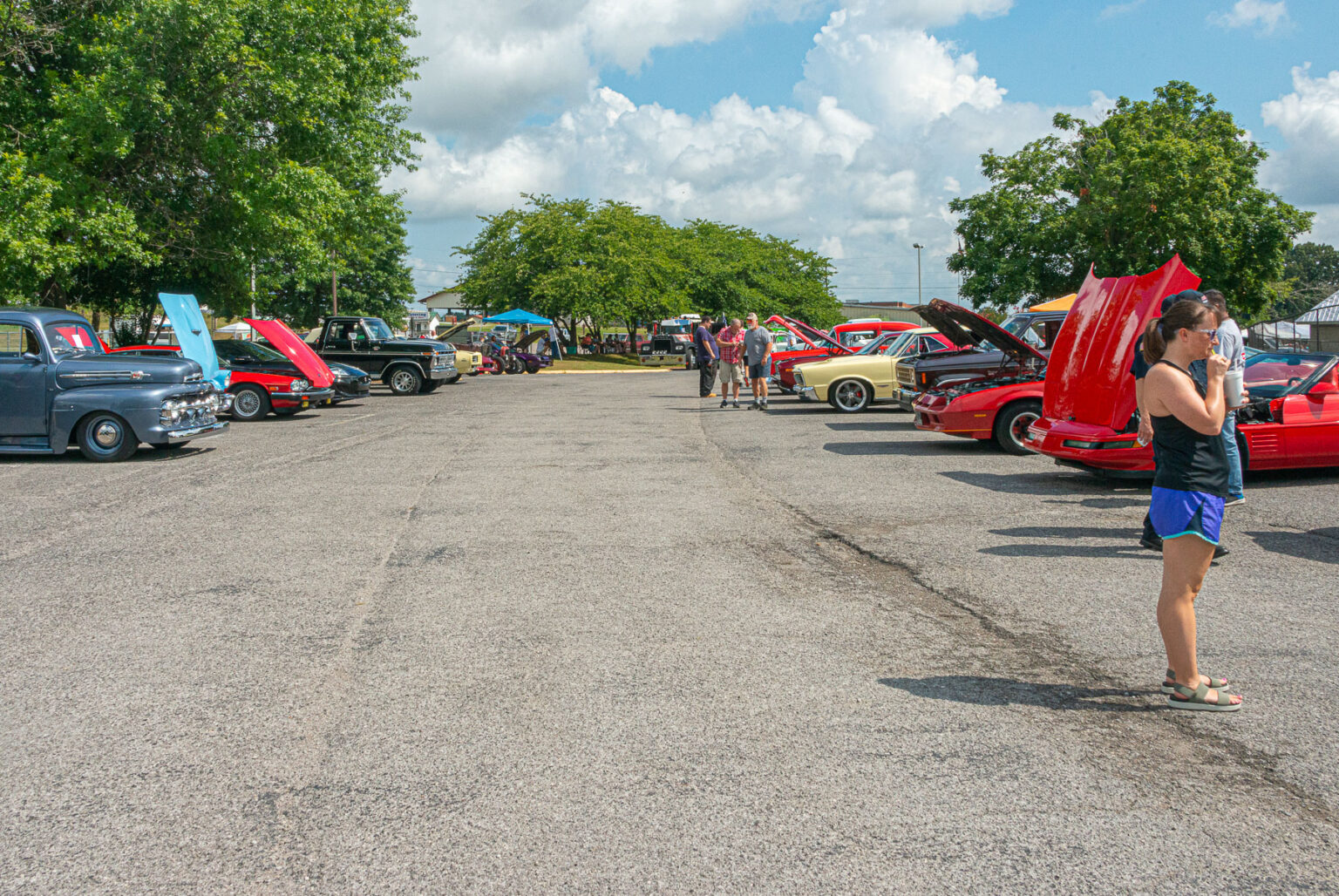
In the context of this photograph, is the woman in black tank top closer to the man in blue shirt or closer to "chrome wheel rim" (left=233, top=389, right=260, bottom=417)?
"chrome wheel rim" (left=233, top=389, right=260, bottom=417)

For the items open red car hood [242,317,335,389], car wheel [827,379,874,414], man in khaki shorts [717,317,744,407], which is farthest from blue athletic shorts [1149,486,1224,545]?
open red car hood [242,317,335,389]

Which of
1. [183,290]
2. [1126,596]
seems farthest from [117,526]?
[183,290]

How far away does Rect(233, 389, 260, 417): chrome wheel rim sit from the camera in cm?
1969

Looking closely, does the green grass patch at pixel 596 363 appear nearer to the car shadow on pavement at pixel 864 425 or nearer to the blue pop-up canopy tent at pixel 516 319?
the blue pop-up canopy tent at pixel 516 319

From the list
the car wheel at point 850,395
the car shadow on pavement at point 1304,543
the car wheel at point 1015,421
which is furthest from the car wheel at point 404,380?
the car shadow on pavement at point 1304,543

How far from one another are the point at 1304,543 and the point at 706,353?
16.8m

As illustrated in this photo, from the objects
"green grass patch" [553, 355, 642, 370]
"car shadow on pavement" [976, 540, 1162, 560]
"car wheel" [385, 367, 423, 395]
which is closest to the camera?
"car shadow on pavement" [976, 540, 1162, 560]

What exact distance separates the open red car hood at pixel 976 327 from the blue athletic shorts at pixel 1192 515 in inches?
366

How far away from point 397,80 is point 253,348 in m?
11.6

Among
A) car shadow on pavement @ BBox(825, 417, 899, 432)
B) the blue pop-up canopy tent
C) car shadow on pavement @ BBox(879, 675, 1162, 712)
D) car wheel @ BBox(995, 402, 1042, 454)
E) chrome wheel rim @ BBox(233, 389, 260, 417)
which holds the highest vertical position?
the blue pop-up canopy tent

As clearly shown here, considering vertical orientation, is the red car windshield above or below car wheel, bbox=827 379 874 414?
above

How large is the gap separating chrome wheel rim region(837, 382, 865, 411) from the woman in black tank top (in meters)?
16.2

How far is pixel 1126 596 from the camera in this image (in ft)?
20.0

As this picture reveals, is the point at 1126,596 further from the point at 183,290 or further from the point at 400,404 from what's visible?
the point at 183,290
